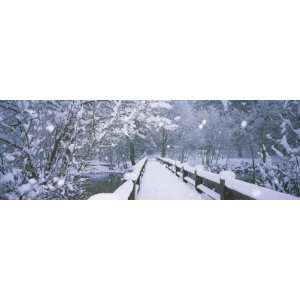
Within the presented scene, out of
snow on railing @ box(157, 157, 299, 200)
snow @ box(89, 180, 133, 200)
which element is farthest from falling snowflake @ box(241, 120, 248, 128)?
snow @ box(89, 180, 133, 200)

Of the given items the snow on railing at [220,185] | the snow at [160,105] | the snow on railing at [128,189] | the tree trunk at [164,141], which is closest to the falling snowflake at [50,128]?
the snow on railing at [128,189]

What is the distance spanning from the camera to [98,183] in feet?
14.6

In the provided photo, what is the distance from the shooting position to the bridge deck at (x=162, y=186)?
13.7 ft

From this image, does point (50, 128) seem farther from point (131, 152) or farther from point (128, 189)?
point (128, 189)

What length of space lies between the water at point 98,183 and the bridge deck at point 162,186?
46 cm

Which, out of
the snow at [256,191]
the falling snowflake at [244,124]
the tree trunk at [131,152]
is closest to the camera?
the snow at [256,191]

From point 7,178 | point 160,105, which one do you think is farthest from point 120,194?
point 7,178

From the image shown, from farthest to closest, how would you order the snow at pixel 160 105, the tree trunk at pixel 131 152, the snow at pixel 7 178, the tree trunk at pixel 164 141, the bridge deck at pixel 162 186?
the tree trunk at pixel 164 141, the tree trunk at pixel 131 152, the snow at pixel 160 105, the bridge deck at pixel 162 186, the snow at pixel 7 178

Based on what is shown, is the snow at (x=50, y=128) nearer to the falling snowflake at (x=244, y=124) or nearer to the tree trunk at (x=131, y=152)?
the tree trunk at (x=131, y=152)
